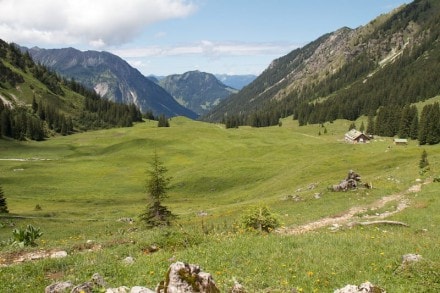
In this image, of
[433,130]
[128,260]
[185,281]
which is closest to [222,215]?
[128,260]

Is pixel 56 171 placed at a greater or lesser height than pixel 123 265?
lesser

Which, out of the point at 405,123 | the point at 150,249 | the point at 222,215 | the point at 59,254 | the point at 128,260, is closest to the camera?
the point at 128,260

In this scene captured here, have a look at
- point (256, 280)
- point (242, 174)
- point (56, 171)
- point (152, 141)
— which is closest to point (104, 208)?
point (242, 174)

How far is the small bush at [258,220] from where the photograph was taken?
1007 inches

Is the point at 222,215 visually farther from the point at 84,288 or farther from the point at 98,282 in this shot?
the point at 84,288

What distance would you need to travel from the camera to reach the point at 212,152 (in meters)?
110

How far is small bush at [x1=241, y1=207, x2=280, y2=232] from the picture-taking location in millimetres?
25578

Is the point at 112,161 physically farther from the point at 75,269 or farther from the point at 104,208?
the point at 75,269

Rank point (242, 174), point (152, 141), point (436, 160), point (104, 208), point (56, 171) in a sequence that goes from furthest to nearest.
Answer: point (152, 141)
point (56, 171)
point (242, 174)
point (104, 208)
point (436, 160)

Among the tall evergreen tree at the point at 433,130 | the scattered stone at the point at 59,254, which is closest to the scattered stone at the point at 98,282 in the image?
the scattered stone at the point at 59,254

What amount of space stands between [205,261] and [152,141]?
113 metres

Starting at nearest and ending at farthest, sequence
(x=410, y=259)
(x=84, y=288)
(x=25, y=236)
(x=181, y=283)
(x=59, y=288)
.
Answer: (x=181, y=283)
(x=84, y=288)
(x=59, y=288)
(x=410, y=259)
(x=25, y=236)

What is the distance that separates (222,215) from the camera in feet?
140

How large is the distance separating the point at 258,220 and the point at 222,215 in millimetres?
17419
